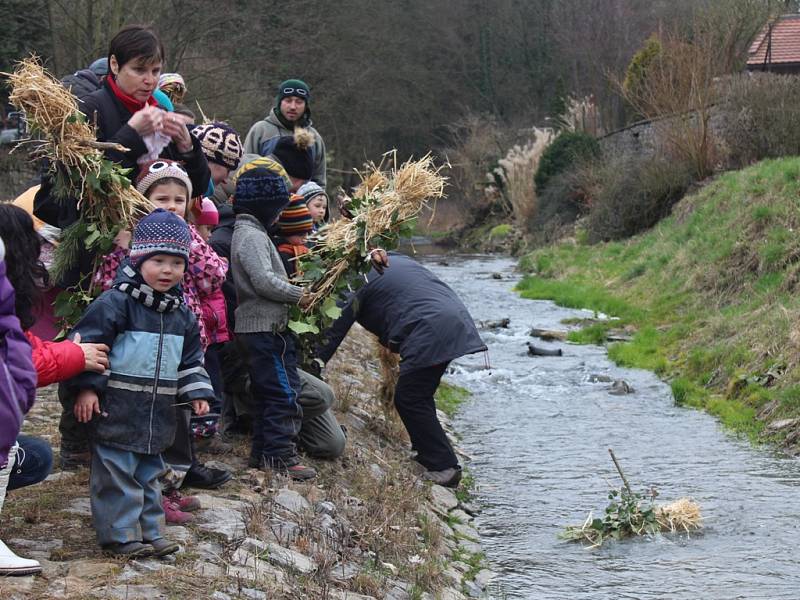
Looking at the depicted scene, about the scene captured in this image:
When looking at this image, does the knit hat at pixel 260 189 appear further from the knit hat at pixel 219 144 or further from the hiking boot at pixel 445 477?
the hiking boot at pixel 445 477

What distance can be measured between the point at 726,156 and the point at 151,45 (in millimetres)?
18682

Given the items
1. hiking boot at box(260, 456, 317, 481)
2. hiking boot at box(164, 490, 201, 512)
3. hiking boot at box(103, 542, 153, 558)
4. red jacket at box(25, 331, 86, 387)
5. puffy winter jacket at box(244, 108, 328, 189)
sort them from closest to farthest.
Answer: red jacket at box(25, 331, 86, 387)
hiking boot at box(103, 542, 153, 558)
hiking boot at box(164, 490, 201, 512)
hiking boot at box(260, 456, 317, 481)
puffy winter jacket at box(244, 108, 328, 189)

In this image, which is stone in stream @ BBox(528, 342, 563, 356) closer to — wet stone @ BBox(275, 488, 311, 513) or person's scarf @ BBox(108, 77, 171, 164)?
wet stone @ BBox(275, 488, 311, 513)

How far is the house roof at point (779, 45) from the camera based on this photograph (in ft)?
110

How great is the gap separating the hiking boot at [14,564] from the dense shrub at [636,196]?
20392mm

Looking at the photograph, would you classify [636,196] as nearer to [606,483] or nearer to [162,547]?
[606,483]

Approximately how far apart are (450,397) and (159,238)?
762 cm

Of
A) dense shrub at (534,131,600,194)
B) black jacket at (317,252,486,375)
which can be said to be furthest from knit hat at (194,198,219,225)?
dense shrub at (534,131,600,194)

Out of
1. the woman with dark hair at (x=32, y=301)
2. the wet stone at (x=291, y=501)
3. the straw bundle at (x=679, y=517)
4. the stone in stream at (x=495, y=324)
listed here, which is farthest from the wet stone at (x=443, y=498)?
the stone in stream at (x=495, y=324)

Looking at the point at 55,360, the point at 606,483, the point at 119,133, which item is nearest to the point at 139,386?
the point at 55,360

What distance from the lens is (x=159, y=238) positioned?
192 inches

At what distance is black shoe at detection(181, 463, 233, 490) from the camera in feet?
19.4

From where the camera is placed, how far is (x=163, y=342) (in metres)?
4.84

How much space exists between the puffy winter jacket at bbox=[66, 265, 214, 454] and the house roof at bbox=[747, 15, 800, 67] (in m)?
30.4
